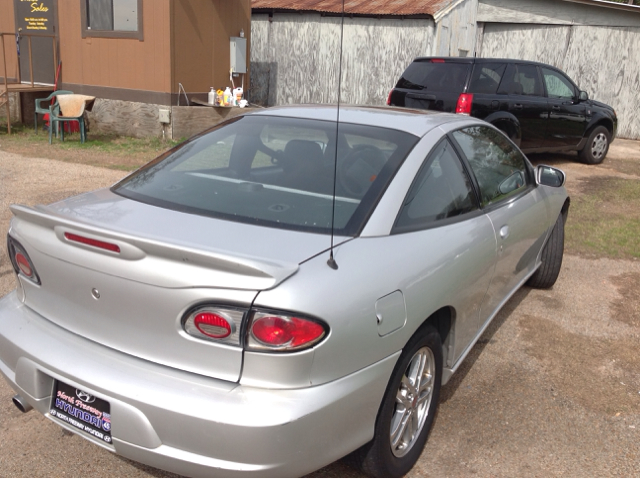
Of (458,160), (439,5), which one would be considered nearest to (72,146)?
(439,5)

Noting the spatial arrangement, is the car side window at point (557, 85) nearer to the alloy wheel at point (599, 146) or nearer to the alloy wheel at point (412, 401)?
the alloy wheel at point (599, 146)

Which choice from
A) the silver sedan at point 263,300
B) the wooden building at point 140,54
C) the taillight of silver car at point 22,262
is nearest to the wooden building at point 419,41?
the wooden building at point 140,54

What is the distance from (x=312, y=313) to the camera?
210 cm

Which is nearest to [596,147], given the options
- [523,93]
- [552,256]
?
[523,93]

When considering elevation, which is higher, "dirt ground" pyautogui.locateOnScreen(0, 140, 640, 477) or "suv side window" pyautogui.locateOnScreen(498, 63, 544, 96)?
"suv side window" pyautogui.locateOnScreen(498, 63, 544, 96)

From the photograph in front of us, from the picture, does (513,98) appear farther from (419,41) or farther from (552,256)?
(552,256)

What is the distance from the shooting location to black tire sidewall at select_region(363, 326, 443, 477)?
2506 mm

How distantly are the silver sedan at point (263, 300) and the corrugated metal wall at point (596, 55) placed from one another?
44.2ft

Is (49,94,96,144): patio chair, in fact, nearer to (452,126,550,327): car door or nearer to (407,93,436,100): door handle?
(407,93,436,100): door handle

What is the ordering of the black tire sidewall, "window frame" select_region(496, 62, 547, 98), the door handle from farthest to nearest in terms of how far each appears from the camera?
"window frame" select_region(496, 62, 547, 98) → the door handle → the black tire sidewall

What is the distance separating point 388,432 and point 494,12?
14.9 metres

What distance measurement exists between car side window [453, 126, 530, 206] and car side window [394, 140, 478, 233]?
0.19 m

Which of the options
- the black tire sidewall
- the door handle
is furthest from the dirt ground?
the door handle

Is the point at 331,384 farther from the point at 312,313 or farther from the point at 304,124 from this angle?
the point at 304,124
